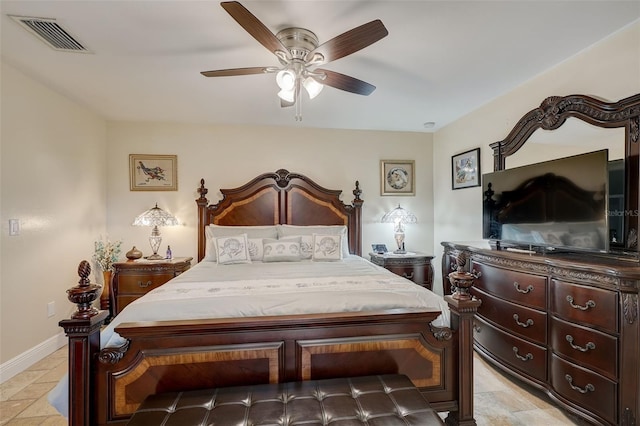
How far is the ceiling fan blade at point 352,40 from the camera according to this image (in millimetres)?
1553

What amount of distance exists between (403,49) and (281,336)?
2140mm

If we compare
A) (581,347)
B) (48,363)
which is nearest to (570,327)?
(581,347)

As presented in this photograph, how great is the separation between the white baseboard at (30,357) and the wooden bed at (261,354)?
177cm

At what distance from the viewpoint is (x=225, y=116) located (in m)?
3.70

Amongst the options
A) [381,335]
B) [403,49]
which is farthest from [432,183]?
[381,335]

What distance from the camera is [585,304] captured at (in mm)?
1776

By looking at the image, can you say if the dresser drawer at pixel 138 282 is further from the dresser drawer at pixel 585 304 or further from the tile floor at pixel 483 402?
the dresser drawer at pixel 585 304

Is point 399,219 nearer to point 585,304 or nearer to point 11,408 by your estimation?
point 585,304

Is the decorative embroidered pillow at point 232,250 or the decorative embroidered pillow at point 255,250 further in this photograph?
the decorative embroidered pillow at point 255,250

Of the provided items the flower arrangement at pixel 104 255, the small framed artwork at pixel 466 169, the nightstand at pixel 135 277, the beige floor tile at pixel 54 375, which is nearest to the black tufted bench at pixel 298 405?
the beige floor tile at pixel 54 375

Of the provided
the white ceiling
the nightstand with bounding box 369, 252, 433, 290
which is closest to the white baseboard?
the white ceiling

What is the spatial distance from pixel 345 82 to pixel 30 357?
3610 mm

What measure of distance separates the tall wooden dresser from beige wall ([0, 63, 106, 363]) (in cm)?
405

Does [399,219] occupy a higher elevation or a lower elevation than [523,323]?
higher
